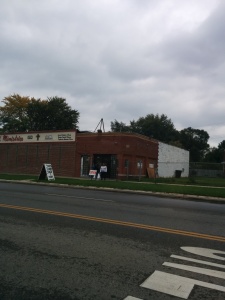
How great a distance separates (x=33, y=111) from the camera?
60.8 meters

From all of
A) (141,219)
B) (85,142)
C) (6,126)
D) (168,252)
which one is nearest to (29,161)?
(85,142)

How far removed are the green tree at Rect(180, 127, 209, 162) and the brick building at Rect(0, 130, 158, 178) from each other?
57.8m

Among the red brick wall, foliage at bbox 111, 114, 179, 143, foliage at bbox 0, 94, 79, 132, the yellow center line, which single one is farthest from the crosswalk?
foliage at bbox 111, 114, 179, 143

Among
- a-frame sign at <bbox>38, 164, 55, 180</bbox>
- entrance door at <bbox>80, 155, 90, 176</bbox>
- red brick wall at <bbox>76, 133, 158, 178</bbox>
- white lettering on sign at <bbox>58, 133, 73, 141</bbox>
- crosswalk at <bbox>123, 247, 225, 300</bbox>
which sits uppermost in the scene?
white lettering on sign at <bbox>58, 133, 73, 141</bbox>

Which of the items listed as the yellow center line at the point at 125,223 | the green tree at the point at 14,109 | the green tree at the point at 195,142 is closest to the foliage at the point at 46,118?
the green tree at the point at 14,109

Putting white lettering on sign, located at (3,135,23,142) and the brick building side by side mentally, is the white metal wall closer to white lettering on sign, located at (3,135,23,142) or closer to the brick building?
the brick building

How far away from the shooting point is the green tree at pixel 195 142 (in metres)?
96.1

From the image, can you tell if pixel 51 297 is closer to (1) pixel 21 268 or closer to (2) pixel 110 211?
(1) pixel 21 268

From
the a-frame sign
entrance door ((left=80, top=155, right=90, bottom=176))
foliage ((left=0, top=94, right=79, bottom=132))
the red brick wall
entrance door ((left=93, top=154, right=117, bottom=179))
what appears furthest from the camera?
foliage ((left=0, top=94, right=79, bottom=132))

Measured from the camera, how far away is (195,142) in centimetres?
9819

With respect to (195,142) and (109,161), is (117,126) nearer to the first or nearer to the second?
(195,142)

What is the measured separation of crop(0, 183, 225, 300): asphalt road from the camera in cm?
424

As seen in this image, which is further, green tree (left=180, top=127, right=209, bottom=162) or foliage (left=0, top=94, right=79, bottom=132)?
green tree (left=180, top=127, right=209, bottom=162)

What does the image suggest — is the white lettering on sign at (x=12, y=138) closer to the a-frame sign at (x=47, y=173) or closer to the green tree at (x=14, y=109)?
the a-frame sign at (x=47, y=173)
